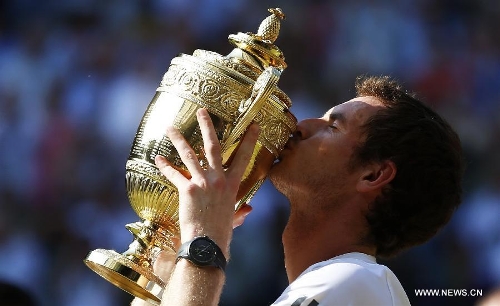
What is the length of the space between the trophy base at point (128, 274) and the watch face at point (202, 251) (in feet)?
1.02

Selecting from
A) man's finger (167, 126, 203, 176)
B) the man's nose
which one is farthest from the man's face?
man's finger (167, 126, 203, 176)

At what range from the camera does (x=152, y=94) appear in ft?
18.0

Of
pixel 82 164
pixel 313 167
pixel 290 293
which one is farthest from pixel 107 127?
pixel 290 293

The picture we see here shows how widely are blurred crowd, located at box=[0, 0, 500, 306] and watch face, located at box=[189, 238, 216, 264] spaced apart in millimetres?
2988

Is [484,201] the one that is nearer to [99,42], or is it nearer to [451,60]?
[451,60]

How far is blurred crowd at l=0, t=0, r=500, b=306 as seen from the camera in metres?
5.06

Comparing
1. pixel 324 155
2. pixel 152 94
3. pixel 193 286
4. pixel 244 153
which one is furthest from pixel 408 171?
pixel 152 94

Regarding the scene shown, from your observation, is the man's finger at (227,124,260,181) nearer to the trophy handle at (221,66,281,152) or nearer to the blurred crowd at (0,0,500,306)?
the trophy handle at (221,66,281,152)

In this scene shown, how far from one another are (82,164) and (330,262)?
11.8 ft

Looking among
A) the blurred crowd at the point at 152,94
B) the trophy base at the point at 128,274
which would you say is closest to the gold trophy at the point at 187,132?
the trophy base at the point at 128,274

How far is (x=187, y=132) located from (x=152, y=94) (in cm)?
336

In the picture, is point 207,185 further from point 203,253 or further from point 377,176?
point 377,176

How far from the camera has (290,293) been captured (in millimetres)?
1979

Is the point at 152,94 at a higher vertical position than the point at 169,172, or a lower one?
higher
